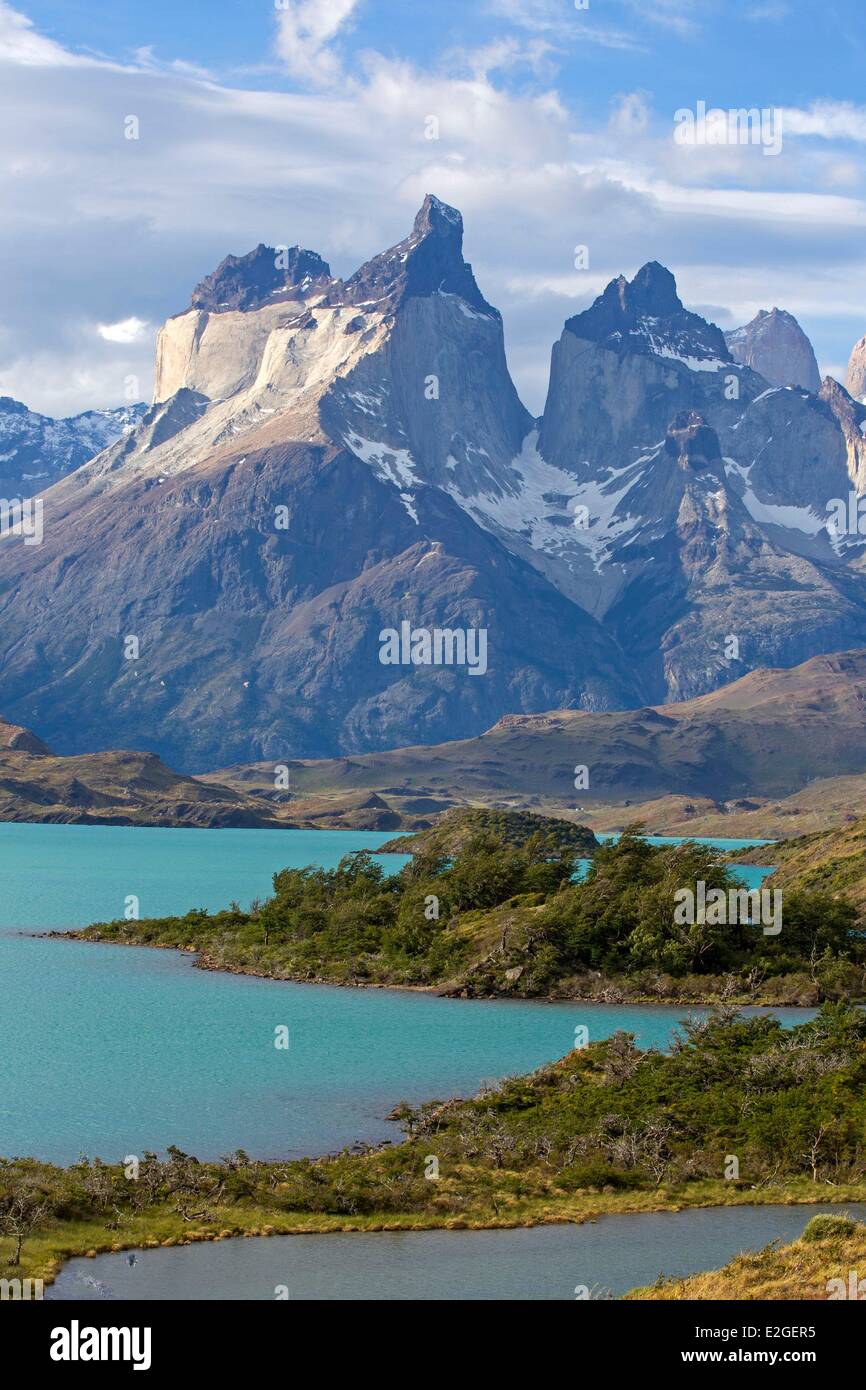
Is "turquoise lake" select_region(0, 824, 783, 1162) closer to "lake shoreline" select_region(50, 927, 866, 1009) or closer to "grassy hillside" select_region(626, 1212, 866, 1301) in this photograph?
"lake shoreline" select_region(50, 927, 866, 1009)

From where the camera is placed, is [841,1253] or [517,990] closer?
[841,1253]

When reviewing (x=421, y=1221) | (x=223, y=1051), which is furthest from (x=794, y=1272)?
(x=223, y=1051)

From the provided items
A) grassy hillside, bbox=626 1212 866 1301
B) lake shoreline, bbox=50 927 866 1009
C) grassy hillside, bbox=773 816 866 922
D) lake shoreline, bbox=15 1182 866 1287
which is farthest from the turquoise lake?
grassy hillside, bbox=773 816 866 922
